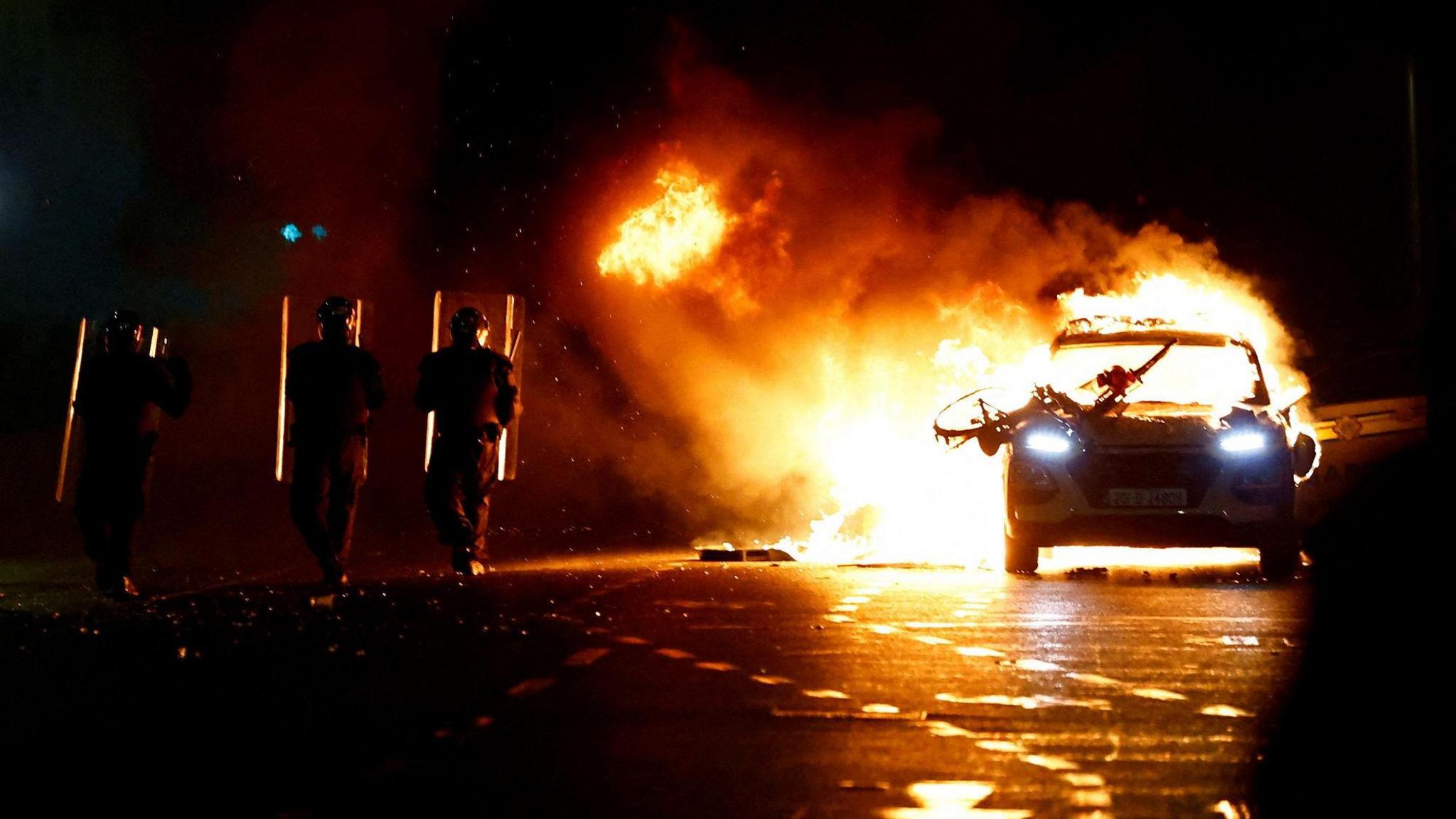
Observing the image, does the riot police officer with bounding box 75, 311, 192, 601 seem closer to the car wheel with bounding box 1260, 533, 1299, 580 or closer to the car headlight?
the car headlight

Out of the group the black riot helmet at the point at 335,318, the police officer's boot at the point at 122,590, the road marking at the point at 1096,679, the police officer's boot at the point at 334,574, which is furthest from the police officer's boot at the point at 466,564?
the road marking at the point at 1096,679

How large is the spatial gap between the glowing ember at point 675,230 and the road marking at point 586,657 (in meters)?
13.8

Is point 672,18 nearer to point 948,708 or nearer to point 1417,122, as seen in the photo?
point 1417,122

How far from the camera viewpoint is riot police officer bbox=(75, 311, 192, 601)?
39.4 feet

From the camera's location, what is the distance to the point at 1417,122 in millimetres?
22406

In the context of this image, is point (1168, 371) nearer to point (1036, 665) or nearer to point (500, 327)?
point (500, 327)

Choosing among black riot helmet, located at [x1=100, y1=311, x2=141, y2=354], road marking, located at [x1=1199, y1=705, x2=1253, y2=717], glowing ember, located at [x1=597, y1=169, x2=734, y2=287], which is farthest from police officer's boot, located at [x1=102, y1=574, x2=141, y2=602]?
glowing ember, located at [x1=597, y1=169, x2=734, y2=287]

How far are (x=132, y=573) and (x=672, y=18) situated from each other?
11.8 meters

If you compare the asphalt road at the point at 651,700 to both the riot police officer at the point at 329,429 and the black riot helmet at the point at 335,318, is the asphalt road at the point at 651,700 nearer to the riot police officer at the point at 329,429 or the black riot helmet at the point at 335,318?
the riot police officer at the point at 329,429

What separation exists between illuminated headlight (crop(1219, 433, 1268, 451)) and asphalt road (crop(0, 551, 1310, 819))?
1150 millimetres

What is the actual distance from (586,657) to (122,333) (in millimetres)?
5682

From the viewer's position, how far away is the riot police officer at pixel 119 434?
473 inches

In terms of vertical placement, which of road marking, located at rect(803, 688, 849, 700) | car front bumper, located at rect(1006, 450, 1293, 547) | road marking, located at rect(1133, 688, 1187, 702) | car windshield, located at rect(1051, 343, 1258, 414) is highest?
car windshield, located at rect(1051, 343, 1258, 414)

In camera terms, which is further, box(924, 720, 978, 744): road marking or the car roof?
the car roof
